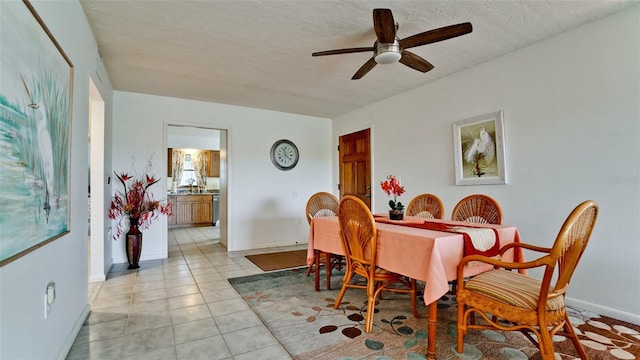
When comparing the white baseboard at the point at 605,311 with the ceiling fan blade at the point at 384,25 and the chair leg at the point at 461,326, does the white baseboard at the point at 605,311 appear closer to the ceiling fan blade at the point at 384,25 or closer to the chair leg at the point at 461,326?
the chair leg at the point at 461,326

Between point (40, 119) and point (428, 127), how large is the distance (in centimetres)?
379

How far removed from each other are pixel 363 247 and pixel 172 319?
A: 159 centimetres

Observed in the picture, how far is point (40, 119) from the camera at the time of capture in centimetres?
145

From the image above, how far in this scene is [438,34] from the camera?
216 cm

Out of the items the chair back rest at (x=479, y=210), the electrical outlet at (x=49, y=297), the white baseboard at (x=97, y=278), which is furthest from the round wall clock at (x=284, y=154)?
the electrical outlet at (x=49, y=297)

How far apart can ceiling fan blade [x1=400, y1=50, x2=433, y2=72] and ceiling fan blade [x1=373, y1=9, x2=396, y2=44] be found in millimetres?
231

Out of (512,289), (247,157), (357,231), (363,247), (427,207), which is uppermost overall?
(247,157)

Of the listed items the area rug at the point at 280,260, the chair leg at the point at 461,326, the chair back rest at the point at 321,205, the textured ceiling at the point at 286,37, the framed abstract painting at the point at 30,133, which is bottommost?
the area rug at the point at 280,260

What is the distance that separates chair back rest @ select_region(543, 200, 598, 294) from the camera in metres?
1.37

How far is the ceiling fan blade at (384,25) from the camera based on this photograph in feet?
6.41

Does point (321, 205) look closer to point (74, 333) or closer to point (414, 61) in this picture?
point (414, 61)

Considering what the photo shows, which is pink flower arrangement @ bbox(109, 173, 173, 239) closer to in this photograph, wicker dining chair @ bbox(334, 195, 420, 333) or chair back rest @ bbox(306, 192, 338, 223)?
chair back rest @ bbox(306, 192, 338, 223)

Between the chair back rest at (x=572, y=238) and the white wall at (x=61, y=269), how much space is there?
2.28 m

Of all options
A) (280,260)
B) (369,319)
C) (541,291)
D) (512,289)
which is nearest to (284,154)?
(280,260)
